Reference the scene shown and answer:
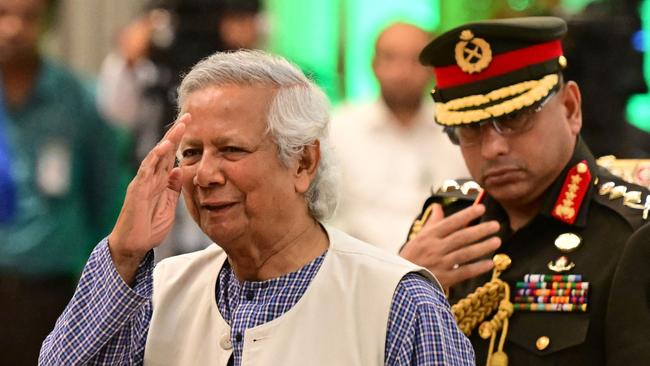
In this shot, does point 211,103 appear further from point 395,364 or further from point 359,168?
point 359,168

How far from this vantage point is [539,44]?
4285mm

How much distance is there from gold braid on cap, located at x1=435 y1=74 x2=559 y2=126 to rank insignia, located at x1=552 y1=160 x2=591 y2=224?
241 mm

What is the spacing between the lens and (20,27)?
5.72 meters

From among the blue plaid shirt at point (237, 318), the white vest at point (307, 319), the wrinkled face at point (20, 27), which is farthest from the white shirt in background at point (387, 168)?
the blue plaid shirt at point (237, 318)

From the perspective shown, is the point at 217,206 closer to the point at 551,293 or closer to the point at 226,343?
the point at 226,343

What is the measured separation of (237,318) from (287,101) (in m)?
0.53

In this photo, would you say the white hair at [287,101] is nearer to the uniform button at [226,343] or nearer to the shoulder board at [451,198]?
the uniform button at [226,343]

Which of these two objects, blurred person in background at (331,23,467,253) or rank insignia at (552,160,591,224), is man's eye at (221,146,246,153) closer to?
rank insignia at (552,160,591,224)

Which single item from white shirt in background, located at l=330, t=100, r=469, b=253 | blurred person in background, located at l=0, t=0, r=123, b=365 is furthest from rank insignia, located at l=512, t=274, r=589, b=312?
blurred person in background, located at l=0, t=0, r=123, b=365

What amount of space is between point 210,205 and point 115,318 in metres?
0.34

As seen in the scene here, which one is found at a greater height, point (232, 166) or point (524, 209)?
point (232, 166)

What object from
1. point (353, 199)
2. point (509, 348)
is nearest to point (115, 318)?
point (509, 348)

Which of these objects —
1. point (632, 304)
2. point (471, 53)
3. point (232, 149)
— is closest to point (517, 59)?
point (471, 53)

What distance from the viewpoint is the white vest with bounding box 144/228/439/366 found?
11.6 ft
